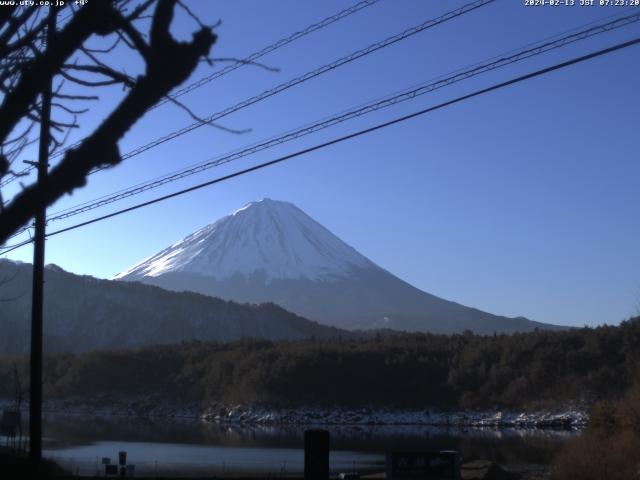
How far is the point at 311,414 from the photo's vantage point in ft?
271

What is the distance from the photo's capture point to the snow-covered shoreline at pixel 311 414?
73.5 m

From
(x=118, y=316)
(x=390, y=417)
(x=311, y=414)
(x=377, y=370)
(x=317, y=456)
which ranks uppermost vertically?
(x=118, y=316)

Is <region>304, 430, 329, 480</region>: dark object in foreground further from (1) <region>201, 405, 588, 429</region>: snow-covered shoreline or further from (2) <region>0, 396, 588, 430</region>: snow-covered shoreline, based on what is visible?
(1) <region>201, 405, 588, 429</region>: snow-covered shoreline

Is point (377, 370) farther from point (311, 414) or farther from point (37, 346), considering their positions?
point (37, 346)

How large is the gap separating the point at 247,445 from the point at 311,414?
31576 mm

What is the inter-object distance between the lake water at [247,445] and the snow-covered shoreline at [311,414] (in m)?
4.20

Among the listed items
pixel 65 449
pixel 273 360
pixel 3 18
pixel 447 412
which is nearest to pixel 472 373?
pixel 447 412

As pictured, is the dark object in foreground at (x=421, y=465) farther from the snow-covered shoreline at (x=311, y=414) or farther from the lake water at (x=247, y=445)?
the snow-covered shoreline at (x=311, y=414)

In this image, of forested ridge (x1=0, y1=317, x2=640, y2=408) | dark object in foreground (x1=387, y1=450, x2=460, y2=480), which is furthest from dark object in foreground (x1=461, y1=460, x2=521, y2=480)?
forested ridge (x1=0, y1=317, x2=640, y2=408)

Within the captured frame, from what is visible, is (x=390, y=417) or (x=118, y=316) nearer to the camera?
(x=390, y=417)

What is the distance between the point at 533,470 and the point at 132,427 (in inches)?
1635

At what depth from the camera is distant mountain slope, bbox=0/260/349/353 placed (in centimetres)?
12238

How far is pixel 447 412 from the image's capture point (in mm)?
81188

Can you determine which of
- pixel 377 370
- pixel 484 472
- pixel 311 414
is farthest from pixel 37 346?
pixel 377 370
